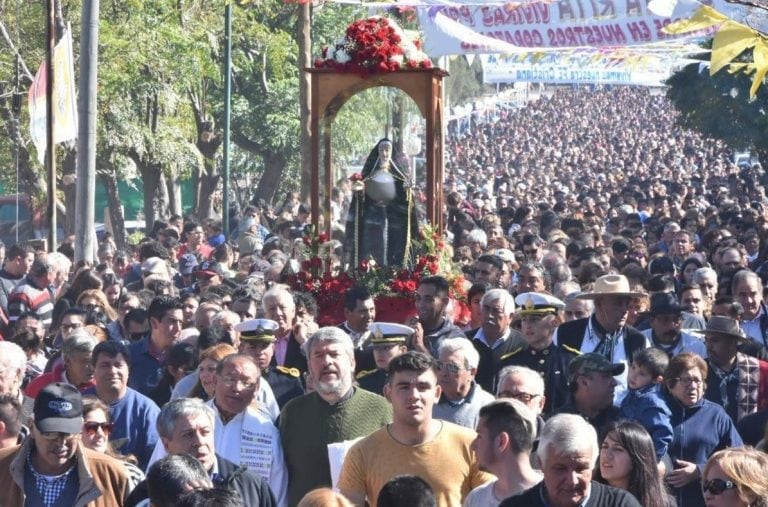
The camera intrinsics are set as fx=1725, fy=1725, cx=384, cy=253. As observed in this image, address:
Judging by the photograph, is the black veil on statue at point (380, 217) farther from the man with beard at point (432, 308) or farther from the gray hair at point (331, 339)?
the gray hair at point (331, 339)

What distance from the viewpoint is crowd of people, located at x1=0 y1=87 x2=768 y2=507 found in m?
6.85

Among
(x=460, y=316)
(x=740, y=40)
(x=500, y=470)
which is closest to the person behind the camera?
(x=740, y=40)

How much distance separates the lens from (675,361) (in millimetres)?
8938

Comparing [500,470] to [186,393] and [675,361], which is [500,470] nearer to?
[675,361]

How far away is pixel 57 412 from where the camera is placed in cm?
722

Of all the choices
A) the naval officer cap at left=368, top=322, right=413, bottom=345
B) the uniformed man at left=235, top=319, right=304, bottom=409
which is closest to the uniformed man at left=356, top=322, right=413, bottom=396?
the naval officer cap at left=368, top=322, right=413, bottom=345

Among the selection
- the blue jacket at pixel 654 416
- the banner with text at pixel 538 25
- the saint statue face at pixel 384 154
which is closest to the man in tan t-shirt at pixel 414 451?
the blue jacket at pixel 654 416

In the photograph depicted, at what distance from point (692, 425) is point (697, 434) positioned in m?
0.06

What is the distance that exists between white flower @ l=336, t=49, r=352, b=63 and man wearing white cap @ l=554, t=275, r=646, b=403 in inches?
187

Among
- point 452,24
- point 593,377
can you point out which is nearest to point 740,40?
point 593,377

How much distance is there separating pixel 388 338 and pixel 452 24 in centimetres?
1532

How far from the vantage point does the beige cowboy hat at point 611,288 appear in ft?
36.8

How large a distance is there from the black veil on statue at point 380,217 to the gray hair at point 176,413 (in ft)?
26.2

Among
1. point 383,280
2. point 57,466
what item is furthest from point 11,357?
point 383,280
